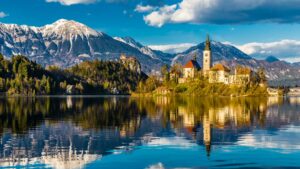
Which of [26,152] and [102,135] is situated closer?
[26,152]

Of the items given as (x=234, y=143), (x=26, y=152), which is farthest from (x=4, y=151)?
(x=234, y=143)

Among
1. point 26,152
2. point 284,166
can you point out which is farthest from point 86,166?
point 284,166

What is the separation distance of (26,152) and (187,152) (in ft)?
55.0

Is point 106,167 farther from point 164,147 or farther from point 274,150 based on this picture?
point 274,150

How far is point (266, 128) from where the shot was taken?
72.1 meters

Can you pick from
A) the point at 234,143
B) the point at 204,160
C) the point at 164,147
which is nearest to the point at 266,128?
the point at 234,143

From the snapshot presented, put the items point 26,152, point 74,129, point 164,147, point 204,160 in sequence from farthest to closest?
point 74,129 < point 164,147 < point 26,152 < point 204,160

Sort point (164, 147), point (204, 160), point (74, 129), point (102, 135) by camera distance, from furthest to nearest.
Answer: point (74, 129) < point (102, 135) < point (164, 147) < point (204, 160)

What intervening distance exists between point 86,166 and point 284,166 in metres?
17.4

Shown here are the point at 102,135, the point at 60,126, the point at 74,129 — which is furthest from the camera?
the point at 60,126

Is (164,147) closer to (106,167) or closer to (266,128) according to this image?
(106,167)

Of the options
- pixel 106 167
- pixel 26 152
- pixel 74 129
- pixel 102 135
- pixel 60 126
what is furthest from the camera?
pixel 60 126

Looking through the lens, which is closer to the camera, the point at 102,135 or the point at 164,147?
the point at 164,147

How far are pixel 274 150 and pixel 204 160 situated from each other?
35.2ft
